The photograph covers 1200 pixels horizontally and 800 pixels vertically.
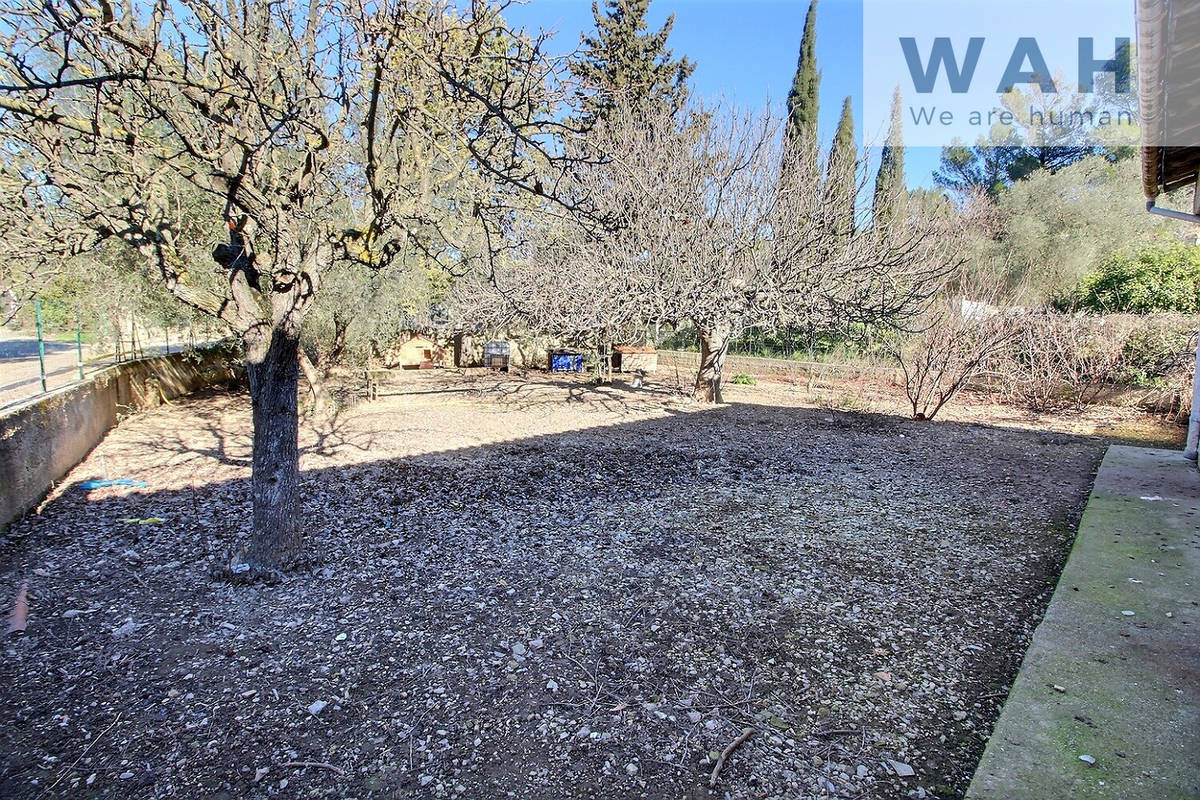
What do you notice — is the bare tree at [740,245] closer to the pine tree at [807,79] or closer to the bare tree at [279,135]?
the bare tree at [279,135]

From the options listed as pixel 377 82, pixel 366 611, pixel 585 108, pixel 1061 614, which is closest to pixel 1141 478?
pixel 1061 614

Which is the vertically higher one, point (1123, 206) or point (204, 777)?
point (1123, 206)

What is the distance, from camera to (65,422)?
6.33m

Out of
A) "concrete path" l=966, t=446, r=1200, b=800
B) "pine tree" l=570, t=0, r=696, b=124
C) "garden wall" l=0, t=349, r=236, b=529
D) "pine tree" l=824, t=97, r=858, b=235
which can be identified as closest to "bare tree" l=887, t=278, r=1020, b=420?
"pine tree" l=824, t=97, r=858, b=235

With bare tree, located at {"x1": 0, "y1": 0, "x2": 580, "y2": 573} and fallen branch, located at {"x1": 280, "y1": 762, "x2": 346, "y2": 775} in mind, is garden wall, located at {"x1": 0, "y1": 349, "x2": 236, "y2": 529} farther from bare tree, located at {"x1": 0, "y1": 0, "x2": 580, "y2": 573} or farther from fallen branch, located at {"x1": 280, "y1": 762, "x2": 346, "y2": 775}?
fallen branch, located at {"x1": 280, "y1": 762, "x2": 346, "y2": 775}

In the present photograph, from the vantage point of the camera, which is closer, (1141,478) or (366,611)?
(366,611)

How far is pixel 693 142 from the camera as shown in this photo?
31.6 feet

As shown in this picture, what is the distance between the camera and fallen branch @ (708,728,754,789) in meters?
2.20

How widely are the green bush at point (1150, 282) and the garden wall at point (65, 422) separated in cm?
1706

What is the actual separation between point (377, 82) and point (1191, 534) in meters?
6.41

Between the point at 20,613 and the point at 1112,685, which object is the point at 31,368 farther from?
the point at 1112,685

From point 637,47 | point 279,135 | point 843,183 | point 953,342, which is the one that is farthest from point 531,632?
point 637,47

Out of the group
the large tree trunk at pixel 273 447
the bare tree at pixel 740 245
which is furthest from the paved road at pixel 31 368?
the bare tree at pixel 740 245

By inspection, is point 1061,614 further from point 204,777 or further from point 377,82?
point 377,82
